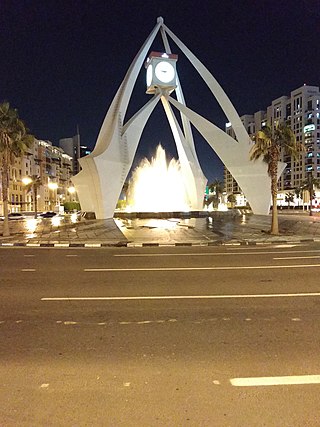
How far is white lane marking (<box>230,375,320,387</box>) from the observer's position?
11.7 feet

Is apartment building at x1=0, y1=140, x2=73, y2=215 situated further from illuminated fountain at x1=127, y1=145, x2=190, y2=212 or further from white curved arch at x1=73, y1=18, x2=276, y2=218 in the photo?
white curved arch at x1=73, y1=18, x2=276, y2=218

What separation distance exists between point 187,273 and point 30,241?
1242 centimetres

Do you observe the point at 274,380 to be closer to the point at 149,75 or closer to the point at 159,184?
the point at 159,184

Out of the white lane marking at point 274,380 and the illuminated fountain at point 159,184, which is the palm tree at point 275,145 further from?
the illuminated fountain at point 159,184

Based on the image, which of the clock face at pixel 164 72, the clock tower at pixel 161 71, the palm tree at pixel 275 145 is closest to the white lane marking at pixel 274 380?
the palm tree at pixel 275 145

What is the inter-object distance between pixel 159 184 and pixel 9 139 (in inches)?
1158

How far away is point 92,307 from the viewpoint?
6.38 metres

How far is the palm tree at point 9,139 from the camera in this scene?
23047mm

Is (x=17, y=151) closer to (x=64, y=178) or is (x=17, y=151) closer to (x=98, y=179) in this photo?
(x=98, y=179)

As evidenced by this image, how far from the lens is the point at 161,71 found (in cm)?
4819

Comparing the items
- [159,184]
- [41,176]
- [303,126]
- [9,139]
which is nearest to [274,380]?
[9,139]

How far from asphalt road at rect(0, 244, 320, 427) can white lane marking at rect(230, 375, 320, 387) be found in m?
0.01

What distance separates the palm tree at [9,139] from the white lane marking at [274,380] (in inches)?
853

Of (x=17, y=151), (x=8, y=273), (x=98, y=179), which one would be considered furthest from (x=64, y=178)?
(x=8, y=273)
